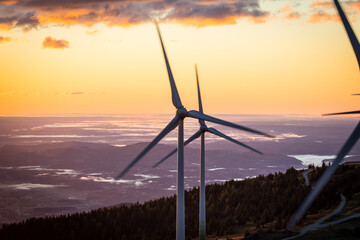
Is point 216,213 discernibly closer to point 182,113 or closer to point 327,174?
point 182,113

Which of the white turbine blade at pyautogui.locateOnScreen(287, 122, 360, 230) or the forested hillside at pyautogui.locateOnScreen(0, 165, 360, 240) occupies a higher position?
the white turbine blade at pyautogui.locateOnScreen(287, 122, 360, 230)

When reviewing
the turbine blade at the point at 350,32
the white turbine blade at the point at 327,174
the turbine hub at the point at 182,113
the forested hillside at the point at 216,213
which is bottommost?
the forested hillside at the point at 216,213

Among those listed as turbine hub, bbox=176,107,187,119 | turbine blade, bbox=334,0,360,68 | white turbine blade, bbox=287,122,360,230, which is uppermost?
turbine blade, bbox=334,0,360,68

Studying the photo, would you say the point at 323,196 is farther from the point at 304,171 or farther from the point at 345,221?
the point at 304,171

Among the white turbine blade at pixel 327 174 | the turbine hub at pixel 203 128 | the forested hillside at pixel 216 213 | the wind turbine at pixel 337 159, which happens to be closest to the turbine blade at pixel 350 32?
the wind turbine at pixel 337 159

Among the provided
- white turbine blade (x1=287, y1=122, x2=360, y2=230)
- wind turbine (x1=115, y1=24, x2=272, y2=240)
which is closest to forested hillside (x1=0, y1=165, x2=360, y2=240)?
wind turbine (x1=115, y1=24, x2=272, y2=240)

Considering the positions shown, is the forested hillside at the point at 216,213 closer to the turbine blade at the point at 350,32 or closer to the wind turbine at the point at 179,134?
the wind turbine at the point at 179,134

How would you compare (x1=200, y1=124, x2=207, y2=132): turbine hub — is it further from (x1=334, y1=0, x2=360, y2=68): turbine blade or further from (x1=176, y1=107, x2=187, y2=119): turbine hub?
(x1=334, y1=0, x2=360, y2=68): turbine blade

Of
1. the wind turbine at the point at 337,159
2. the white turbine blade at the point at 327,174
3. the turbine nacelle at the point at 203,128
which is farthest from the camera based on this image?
the turbine nacelle at the point at 203,128
